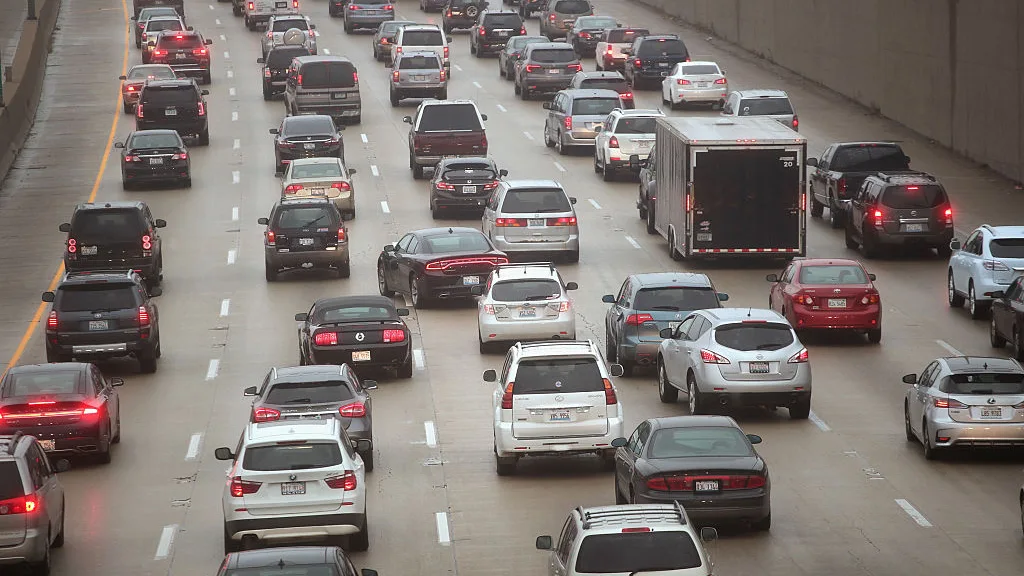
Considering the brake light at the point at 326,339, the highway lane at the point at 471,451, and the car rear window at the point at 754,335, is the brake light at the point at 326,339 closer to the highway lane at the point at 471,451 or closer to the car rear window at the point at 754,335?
the highway lane at the point at 471,451

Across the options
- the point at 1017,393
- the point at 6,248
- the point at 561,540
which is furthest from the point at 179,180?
the point at 561,540

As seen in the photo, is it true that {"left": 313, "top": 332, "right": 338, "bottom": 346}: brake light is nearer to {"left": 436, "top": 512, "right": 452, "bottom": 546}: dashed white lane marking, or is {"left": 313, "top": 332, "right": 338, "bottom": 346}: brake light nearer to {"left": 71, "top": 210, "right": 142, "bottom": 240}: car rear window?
{"left": 436, "top": 512, "right": 452, "bottom": 546}: dashed white lane marking

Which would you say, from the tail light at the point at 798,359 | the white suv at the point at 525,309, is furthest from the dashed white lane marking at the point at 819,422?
the white suv at the point at 525,309

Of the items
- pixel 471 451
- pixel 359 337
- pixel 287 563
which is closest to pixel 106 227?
pixel 359 337

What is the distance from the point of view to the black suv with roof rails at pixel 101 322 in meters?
30.3

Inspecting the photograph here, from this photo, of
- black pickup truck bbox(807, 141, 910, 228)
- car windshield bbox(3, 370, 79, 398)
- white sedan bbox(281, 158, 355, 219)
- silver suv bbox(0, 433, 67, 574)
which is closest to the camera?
silver suv bbox(0, 433, 67, 574)

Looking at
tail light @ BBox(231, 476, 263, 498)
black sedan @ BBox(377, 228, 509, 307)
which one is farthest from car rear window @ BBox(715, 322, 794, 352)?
black sedan @ BBox(377, 228, 509, 307)

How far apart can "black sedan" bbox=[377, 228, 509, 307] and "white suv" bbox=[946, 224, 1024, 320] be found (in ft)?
27.1

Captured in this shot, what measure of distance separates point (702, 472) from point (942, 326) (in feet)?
48.2

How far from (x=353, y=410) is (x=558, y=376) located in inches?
103

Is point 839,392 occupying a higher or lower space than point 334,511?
lower

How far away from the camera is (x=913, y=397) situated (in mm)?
24156

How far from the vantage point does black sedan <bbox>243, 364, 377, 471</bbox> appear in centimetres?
2298

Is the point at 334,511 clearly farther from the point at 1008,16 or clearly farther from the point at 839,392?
the point at 1008,16
